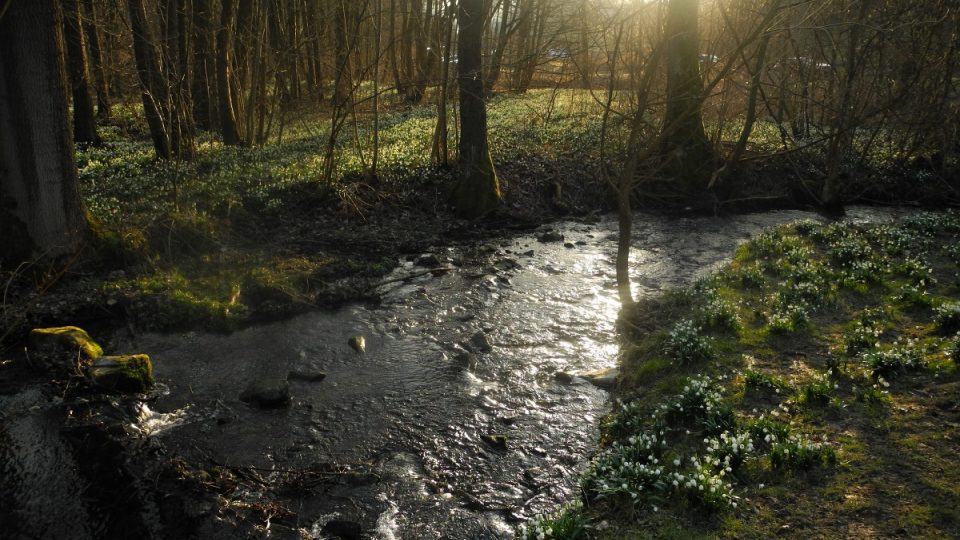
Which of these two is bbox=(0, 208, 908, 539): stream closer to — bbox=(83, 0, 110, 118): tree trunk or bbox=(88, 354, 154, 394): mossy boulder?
bbox=(88, 354, 154, 394): mossy boulder

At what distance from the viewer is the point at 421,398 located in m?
8.88

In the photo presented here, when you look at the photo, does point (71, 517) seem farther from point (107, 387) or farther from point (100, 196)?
point (100, 196)

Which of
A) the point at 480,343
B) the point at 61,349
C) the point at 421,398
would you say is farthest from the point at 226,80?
the point at 421,398

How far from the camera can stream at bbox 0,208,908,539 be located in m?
6.77

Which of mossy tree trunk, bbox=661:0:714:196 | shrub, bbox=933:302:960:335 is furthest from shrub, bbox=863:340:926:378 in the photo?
mossy tree trunk, bbox=661:0:714:196

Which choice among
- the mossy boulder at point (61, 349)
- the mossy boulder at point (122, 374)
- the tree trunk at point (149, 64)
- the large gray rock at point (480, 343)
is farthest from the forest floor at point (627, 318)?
the large gray rock at point (480, 343)

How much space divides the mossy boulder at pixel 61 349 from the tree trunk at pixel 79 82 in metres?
14.4

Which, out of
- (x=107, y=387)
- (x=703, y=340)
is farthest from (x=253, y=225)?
(x=703, y=340)

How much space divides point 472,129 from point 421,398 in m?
9.65

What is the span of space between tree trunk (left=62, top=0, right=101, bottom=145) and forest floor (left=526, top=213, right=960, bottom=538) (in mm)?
20153

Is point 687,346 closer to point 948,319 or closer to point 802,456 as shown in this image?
point 802,456

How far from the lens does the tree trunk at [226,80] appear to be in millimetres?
→ 21444

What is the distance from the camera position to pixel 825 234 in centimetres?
1413

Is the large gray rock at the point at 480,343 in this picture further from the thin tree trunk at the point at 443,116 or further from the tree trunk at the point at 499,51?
the tree trunk at the point at 499,51
